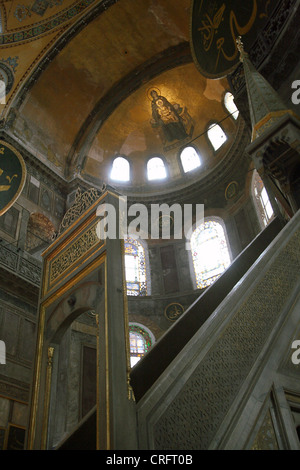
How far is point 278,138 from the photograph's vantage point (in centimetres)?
398

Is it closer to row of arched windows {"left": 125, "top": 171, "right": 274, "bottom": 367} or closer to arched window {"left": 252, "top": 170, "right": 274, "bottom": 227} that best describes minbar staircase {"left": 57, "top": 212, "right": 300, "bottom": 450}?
arched window {"left": 252, "top": 170, "right": 274, "bottom": 227}

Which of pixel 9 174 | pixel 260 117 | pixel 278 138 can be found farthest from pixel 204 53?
pixel 9 174

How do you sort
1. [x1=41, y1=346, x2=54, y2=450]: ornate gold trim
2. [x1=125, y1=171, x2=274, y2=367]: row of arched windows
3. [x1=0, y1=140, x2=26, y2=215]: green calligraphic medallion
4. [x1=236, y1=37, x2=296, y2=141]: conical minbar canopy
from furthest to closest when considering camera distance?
[x1=125, y1=171, x2=274, y2=367]: row of arched windows → [x1=0, y1=140, x2=26, y2=215]: green calligraphic medallion → [x1=236, y1=37, x2=296, y2=141]: conical minbar canopy → [x1=41, y1=346, x2=54, y2=450]: ornate gold trim

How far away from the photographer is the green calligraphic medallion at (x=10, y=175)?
30.4 feet

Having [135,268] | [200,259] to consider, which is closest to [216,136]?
[200,259]

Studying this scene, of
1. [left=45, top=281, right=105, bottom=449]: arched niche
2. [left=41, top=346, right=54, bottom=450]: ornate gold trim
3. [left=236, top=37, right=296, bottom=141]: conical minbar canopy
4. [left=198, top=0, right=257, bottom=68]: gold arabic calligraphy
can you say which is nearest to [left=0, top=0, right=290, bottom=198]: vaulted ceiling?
[left=198, top=0, right=257, bottom=68]: gold arabic calligraphy

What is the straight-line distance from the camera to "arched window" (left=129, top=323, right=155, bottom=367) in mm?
11016

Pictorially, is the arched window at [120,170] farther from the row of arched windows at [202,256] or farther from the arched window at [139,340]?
the arched window at [139,340]

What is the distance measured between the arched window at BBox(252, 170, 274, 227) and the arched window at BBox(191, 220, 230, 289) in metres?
1.68

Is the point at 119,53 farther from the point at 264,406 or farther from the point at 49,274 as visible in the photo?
the point at 264,406

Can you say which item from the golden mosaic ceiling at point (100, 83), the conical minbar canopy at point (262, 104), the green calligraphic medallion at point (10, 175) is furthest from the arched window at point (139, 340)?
the conical minbar canopy at point (262, 104)

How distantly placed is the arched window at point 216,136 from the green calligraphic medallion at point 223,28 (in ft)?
17.9

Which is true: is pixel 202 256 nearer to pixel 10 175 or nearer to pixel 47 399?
pixel 10 175
